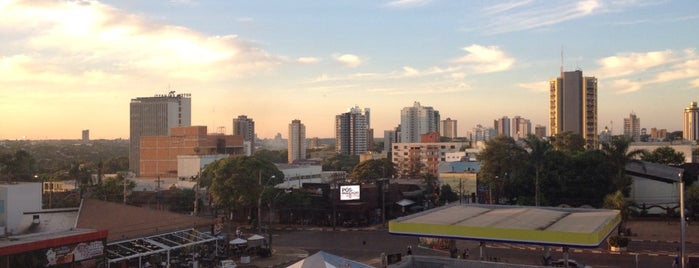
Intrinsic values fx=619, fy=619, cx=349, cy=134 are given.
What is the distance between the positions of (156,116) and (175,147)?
6038 centimetres

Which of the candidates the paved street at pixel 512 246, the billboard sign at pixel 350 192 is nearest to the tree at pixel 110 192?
the paved street at pixel 512 246

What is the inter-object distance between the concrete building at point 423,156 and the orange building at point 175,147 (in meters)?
36.0

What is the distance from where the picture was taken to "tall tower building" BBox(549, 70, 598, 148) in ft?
466

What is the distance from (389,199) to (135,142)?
129020 mm

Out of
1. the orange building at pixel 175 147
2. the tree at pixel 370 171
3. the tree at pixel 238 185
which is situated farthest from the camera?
the orange building at pixel 175 147

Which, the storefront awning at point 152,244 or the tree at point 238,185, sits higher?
the tree at point 238,185

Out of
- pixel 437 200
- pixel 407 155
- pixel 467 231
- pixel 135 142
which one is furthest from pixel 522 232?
pixel 135 142

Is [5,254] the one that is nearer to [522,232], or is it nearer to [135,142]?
[522,232]

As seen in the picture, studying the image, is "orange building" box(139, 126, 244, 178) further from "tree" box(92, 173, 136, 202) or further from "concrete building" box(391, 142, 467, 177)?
"tree" box(92, 173, 136, 202)

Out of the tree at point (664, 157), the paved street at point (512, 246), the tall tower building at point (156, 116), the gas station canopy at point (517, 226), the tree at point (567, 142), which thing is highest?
the tall tower building at point (156, 116)

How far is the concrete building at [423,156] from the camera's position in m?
131

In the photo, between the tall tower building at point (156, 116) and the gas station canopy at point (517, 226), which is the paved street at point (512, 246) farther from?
the tall tower building at point (156, 116)

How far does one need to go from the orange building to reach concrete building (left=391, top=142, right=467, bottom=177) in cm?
3603

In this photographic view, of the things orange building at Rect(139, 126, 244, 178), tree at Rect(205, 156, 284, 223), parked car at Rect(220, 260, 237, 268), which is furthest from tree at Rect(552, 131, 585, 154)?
orange building at Rect(139, 126, 244, 178)
